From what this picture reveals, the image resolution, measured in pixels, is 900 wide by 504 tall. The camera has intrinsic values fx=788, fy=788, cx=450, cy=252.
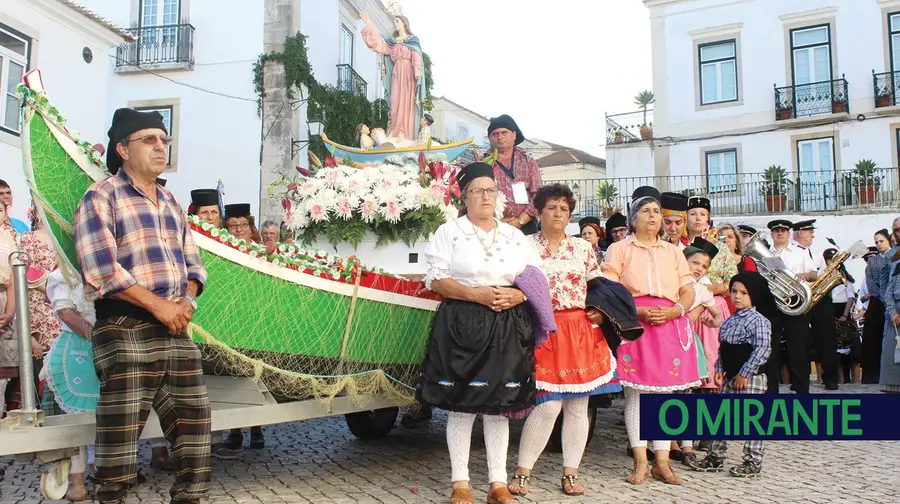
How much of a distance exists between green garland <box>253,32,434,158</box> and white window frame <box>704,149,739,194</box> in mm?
8439

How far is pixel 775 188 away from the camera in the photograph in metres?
20.6

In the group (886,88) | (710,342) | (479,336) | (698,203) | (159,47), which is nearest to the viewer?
(479,336)

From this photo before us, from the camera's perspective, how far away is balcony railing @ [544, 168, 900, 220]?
19.5 m

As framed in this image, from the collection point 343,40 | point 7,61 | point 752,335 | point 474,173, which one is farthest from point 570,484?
point 343,40

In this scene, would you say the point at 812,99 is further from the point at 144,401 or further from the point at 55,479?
the point at 55,479

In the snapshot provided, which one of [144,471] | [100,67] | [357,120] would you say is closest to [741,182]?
[357,120]

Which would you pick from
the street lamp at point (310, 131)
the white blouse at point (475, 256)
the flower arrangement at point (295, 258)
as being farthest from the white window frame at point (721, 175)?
the flower arrangement at point (295, 258)

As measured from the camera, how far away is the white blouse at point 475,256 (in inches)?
170

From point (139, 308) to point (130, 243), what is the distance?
29 centimetres

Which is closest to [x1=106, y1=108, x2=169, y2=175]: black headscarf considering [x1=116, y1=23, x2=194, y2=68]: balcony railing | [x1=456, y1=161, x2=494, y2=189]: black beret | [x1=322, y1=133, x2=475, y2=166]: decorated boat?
[x1=456, y1=161, x2=494, y2=189]: black beret

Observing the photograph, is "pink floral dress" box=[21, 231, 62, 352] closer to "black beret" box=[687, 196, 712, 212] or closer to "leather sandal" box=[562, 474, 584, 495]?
"leather sandal" box=[562, 474, 584, 495]

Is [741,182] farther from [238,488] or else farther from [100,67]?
[238,488]

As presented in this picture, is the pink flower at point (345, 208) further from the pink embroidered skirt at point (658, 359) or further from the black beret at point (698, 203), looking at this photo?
the black beret at point (698, 203)

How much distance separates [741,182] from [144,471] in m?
19.8
